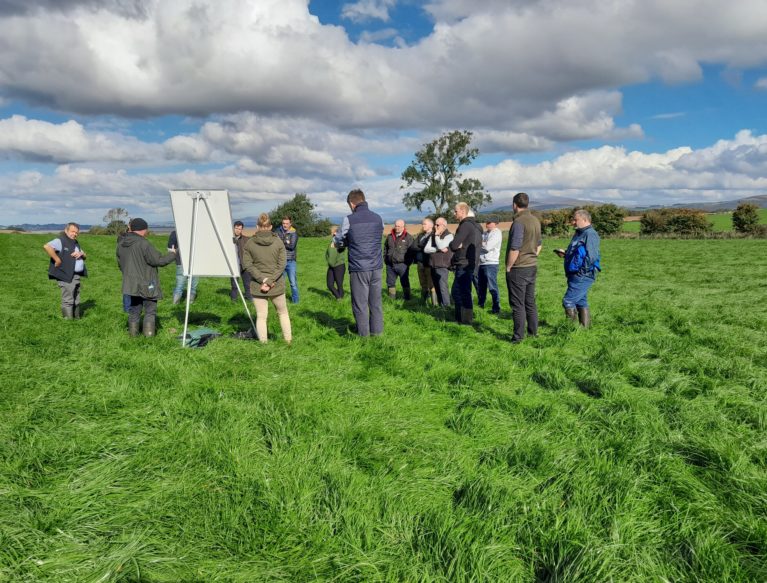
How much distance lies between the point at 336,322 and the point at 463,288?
2.69 meters

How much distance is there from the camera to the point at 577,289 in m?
7.68

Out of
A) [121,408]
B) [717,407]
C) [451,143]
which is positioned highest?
[451,143]

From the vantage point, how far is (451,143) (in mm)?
64938

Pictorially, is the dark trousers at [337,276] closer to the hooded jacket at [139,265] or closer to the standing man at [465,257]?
the standing man at [465,257]

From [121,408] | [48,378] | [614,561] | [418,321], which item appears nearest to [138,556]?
[121,408]

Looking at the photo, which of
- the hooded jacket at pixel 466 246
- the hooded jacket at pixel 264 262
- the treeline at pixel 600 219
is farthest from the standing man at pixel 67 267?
the treeline at pixel 600 219

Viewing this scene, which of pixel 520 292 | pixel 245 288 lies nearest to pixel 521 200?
pixel 520 292

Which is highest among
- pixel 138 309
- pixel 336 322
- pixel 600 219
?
pixel 600 219

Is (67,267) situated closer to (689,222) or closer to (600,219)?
(689,222)

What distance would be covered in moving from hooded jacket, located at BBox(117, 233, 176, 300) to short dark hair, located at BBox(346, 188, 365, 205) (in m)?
3.10

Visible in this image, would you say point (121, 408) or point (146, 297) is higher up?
point (146, 297)

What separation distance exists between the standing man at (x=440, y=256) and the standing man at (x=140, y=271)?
5.34m

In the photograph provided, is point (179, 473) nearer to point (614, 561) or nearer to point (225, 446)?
point (225, 446)

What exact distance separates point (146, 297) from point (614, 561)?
23.4 ft
